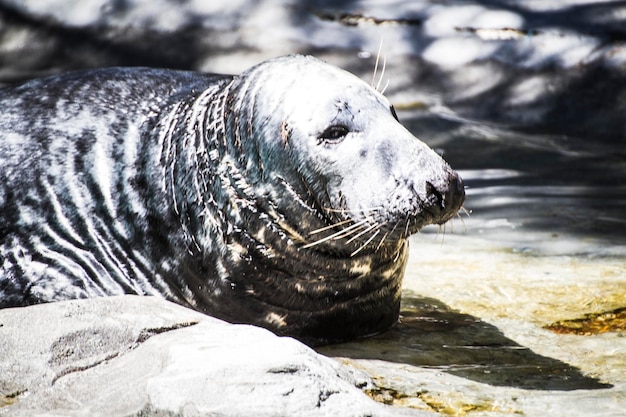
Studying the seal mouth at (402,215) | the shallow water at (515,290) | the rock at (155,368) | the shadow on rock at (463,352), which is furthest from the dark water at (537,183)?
the rock at (155,368)

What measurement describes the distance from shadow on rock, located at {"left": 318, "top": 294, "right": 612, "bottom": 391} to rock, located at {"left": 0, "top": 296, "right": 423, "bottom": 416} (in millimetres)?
645

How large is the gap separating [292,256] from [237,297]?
0.34 meters

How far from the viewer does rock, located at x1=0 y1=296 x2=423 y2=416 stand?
11.4ft

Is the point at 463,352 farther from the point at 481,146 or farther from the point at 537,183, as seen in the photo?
the point at 481,146

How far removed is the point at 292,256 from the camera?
16.3 ft

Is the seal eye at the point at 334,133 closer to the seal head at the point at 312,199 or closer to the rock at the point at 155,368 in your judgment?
the seal head at the point at 312,199

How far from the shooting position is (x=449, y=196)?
14.8ft

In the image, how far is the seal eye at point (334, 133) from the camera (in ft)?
15.8

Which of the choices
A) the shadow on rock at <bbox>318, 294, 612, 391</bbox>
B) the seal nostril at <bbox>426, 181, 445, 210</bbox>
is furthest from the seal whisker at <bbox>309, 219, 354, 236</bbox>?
the shadow on rock at <bbox>318, 294, 612, 391</bbox>

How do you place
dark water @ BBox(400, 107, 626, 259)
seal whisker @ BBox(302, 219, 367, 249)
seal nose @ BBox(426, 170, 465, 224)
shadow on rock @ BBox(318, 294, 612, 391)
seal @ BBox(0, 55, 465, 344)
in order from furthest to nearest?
dark water @ BBox(400, 107, 626, 259)
seal @ BBox(0, 55, 465, 344)
seal whisker @ BBox(302, 219, 367, 249)
seal nose @ BBox(426, 170, 465, 224)
shadow on rock @ BBox(318, 294, 612, 391)

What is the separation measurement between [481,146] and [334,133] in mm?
5041

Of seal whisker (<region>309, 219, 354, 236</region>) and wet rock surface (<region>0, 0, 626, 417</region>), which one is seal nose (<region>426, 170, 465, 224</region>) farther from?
wet rock surface (<region>0, 0, 626, 417</region>)

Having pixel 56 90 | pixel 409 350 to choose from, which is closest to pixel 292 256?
pixel 409 350

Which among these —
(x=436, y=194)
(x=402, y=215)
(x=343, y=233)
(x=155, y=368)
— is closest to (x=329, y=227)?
(x=343, y=233)
